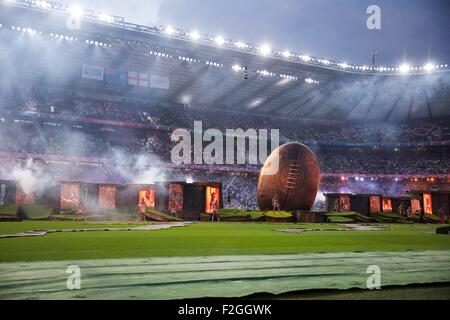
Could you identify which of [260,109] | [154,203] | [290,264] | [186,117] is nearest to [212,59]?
[186,117]

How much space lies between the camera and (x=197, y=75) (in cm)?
4559

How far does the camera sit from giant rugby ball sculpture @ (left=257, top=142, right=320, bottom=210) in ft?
71.2

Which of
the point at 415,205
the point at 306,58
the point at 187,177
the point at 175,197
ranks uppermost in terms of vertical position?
the point at 306,58

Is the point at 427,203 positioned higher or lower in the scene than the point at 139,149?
lower

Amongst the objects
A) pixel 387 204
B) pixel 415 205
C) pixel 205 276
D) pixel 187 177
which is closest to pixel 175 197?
pixel 387 204

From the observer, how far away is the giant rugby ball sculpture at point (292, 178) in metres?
21.7

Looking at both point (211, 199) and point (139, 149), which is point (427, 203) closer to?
point (211, 199)

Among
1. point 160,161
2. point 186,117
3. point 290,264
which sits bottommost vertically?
point 290,264

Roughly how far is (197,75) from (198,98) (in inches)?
275

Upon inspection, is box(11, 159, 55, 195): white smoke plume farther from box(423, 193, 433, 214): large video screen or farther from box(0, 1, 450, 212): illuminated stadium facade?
box(423, 193, 433, 214): large video screen

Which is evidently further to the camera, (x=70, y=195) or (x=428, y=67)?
(x=428, y=67)

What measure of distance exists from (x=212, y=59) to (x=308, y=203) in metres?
25.0
